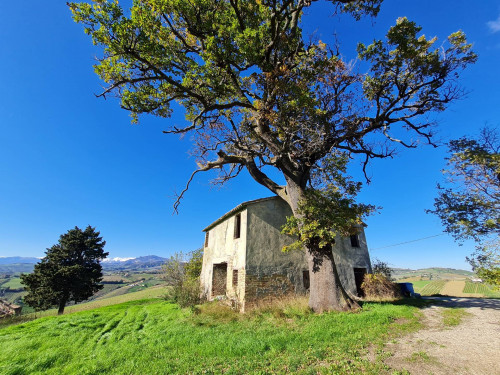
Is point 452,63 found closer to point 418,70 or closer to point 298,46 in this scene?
point 418,70

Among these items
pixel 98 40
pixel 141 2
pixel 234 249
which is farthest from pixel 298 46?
pixel 234 249

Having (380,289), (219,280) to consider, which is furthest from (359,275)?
(219,280)

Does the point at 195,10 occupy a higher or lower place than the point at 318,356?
higher

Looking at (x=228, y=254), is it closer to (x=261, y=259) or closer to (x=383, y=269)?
(x=261, y=259)

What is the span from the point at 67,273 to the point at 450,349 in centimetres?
3309

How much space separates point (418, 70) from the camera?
30.0ft

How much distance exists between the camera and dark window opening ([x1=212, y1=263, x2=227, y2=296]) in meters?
14.7

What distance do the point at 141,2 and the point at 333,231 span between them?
10915 millimetres

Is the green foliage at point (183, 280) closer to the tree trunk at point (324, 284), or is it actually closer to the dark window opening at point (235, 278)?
the dark window opening at point (235, 278)

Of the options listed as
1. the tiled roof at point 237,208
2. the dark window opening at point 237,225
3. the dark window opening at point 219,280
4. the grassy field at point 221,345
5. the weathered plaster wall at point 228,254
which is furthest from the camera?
the dark window opening at point 219,280

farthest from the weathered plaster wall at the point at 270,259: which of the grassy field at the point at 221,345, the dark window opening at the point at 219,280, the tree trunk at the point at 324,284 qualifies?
the dark window opening at the point at 219,280

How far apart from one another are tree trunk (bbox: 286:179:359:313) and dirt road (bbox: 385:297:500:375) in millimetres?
2718

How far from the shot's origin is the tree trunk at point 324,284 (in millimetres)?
8898

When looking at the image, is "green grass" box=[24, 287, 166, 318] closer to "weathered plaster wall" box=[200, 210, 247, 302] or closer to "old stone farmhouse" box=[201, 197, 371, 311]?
"weathered plaster wall" box=[200, 210, 247, 302]
